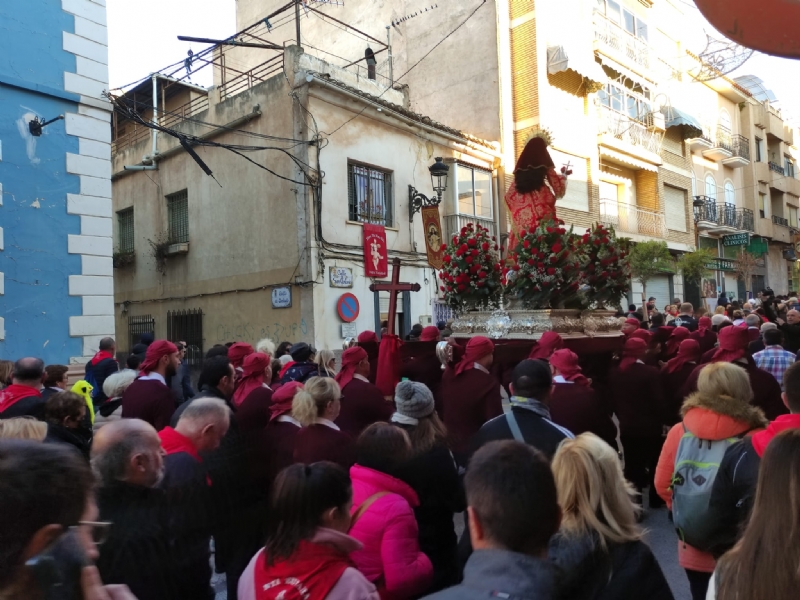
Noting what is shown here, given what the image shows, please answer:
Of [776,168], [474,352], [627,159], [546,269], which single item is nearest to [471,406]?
[474,352]

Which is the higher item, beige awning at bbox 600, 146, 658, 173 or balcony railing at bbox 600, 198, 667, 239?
beige awning at bbox 600, 146, 658, 173

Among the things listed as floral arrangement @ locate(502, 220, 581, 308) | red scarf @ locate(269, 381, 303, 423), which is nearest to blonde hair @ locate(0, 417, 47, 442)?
red scarf @ locate(269, 381, 303, 423)

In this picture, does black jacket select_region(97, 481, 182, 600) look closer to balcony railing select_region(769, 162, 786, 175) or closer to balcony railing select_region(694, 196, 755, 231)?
balcony railing select_region(694, 196, 755, 231)

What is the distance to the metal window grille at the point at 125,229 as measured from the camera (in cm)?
1872

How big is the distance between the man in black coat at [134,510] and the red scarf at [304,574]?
1.41 ft

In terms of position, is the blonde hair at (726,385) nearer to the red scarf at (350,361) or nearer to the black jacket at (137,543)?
the black jacket at (137,543)

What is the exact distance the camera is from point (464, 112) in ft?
62.0

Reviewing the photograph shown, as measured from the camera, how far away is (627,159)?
72.1ft

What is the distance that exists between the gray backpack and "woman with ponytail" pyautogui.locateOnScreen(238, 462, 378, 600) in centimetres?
162

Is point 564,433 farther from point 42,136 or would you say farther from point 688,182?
point 688,182

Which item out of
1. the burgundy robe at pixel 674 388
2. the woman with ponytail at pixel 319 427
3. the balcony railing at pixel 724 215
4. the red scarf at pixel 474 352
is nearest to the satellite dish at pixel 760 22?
the woman with ponytail at pixel 319 427

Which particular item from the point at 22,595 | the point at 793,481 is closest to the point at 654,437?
the point at 793,481

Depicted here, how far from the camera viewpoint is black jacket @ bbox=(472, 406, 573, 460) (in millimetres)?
3309

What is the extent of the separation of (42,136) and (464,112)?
43.7 ft
